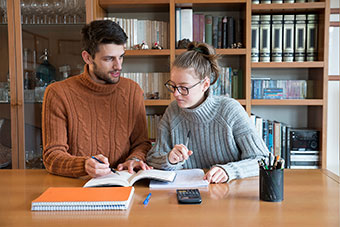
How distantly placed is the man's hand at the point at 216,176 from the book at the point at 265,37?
1.49 meters

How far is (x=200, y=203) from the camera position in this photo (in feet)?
3.46

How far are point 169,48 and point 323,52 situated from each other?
1.08 meters

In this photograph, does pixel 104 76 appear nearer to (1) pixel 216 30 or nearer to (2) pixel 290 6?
(1) pixel 216 30

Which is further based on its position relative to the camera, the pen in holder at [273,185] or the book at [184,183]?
the book at [184,183]

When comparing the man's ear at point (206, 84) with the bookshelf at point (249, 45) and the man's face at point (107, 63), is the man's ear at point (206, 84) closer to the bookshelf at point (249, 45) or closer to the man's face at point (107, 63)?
the man's face at point (107, 63)

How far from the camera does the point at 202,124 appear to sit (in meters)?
1.57

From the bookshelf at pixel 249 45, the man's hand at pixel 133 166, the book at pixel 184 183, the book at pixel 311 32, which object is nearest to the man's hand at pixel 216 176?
the book at pixel 184 183

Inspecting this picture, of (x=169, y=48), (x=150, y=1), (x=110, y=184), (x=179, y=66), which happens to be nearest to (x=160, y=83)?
(x=169, y=48)

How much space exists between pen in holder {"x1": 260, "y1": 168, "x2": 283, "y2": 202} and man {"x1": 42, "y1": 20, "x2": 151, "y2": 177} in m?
0.67

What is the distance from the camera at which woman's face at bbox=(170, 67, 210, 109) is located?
4.97 feet

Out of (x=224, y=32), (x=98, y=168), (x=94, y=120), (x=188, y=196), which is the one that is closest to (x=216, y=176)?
(x=188, y=196)

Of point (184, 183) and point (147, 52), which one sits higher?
point (147, 52)

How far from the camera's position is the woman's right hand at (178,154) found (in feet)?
4.35

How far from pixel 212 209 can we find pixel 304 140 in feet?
5.98
